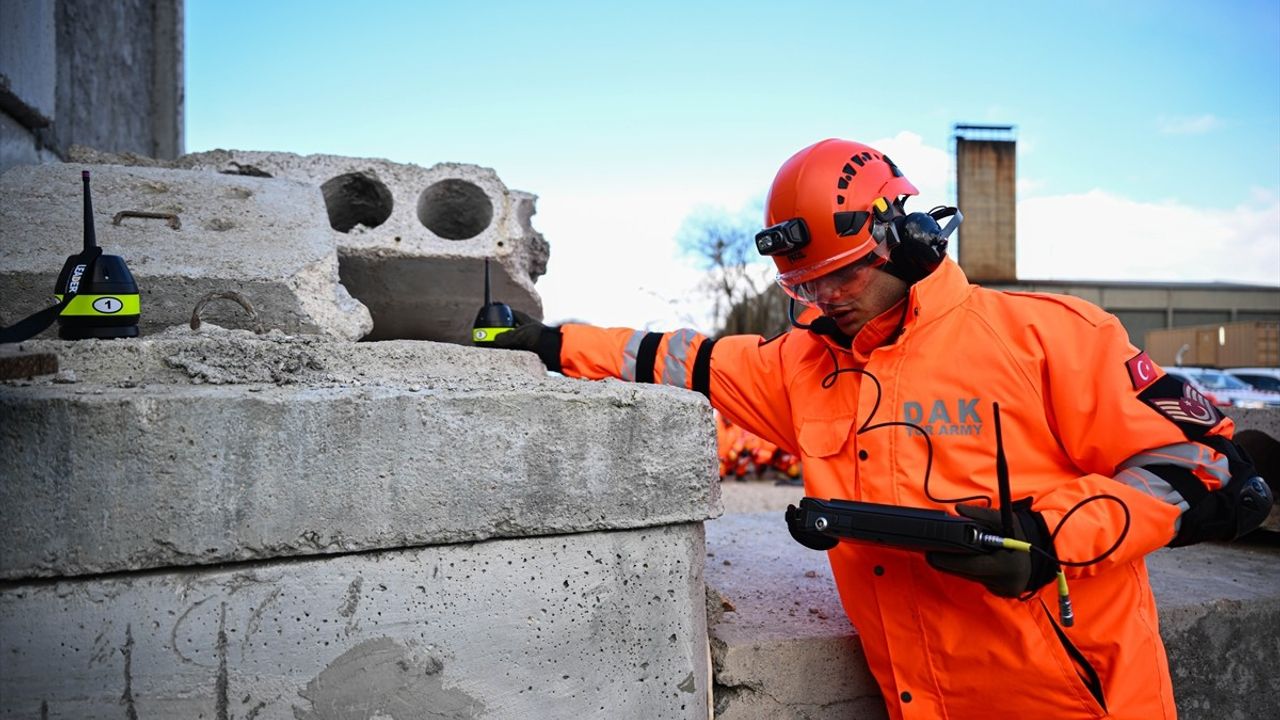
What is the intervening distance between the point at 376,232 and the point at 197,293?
4.06 ft

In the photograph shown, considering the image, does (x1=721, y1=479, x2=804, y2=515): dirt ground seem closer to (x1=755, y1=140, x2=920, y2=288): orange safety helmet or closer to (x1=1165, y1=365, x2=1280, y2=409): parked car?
(x1=755, y1=140, x2=920, y2=288): orange safety helmet

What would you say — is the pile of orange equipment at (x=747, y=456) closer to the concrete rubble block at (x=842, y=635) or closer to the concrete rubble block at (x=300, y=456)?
the concrete rubble block at (x=842, y=635)

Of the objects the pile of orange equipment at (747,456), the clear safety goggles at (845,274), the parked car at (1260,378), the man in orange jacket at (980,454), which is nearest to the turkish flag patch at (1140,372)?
the man in orange jacket at (980,454)

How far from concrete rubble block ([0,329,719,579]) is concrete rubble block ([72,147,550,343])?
1.69 metres

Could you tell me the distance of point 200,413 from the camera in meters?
1.73

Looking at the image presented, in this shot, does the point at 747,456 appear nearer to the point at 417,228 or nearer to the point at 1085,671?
the point at 417,228

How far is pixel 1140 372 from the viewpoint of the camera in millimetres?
2041

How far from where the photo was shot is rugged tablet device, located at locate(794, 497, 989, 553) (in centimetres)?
190

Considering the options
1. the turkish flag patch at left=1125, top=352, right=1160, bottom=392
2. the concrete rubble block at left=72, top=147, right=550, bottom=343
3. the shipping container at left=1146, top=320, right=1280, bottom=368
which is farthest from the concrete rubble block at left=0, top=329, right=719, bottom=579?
the shipping container at left=1146, top=320, right=1280, bottom=368

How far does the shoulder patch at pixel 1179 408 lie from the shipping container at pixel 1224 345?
2303cm

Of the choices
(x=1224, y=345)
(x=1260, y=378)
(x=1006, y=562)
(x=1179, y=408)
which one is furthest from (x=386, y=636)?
(x=1224, y=345)

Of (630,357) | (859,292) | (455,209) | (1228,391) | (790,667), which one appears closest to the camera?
(859,292)

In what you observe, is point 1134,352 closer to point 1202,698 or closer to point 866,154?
point 866,154

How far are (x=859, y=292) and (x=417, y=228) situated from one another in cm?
221
